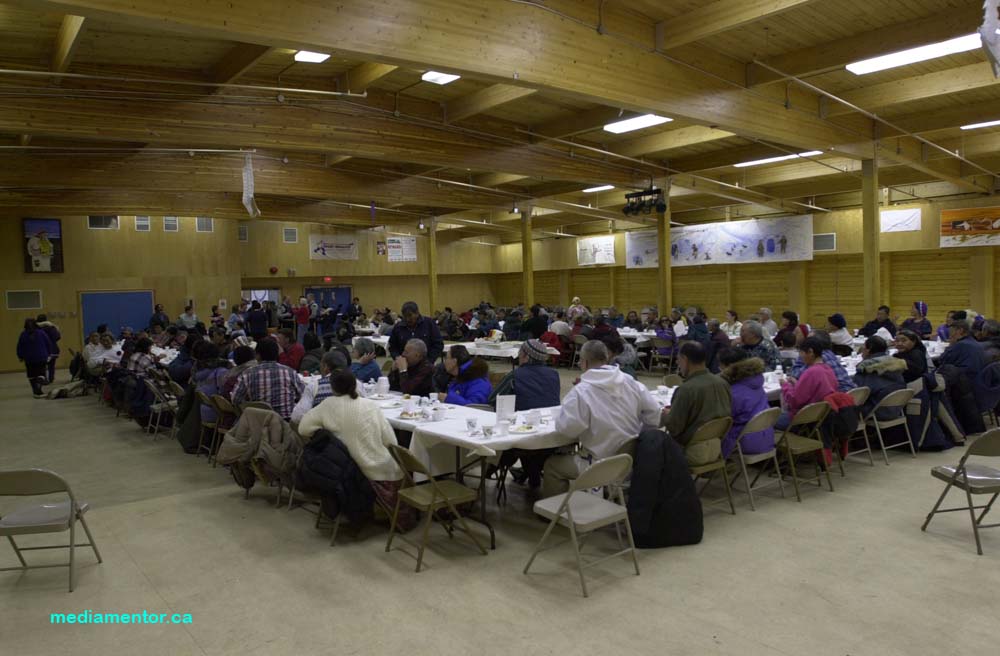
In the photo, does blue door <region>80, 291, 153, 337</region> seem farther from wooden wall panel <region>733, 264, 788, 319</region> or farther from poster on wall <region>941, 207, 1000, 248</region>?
poster on wall <region>941, 207, 1000, 248</region>

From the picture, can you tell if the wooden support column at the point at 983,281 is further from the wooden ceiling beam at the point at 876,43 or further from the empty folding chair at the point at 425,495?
the empty folding chair at the point at 425,495

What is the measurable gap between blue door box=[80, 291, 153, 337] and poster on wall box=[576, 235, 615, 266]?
41.8 feet

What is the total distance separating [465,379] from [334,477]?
182cm

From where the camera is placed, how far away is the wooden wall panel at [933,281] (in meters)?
15.3

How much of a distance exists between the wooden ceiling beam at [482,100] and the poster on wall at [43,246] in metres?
11.5

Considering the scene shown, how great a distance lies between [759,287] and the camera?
61.2 feet

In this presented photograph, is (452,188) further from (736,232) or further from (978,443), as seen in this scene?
(978,443)

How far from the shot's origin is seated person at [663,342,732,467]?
4586mm

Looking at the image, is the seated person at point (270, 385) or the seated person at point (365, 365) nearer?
the seated person at point (270, 385)

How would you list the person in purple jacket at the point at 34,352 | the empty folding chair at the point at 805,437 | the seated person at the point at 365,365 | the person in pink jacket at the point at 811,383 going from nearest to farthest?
the empty folding chair at the point at 805,437 → the person in pink jacket at the point at 811,383 → the seated person at the point at 365,365 → the person in purple jacket at the point at 34,352

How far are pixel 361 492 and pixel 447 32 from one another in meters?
4.00

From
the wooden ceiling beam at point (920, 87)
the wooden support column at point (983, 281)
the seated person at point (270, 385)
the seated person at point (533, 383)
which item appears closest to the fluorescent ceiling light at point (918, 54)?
the wooden ceiling beam at point (920, 87)

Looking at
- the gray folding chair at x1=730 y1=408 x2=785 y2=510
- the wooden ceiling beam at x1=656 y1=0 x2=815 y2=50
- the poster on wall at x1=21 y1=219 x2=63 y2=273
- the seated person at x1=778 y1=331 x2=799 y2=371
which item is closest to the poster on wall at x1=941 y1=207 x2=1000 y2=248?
the seated person at x1=778 y1=331 x2=799 y2=371

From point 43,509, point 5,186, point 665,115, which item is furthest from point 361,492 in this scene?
point 5,186
